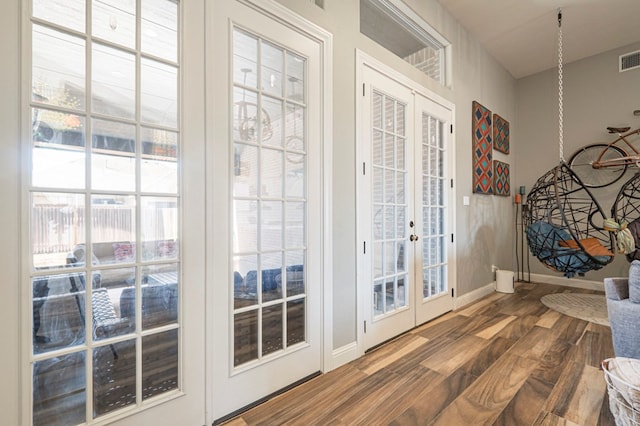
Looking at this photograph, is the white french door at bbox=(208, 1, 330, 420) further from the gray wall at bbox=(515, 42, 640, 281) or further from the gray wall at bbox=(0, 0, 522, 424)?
the gray wall at bbox=(515, 42, 640, 281)

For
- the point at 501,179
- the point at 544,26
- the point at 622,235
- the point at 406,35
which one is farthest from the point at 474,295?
the point at 544,26

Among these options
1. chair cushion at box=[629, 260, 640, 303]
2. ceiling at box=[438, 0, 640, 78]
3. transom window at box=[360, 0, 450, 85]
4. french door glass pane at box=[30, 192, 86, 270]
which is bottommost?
chair cushion at box=[629, 260, 640, 303]

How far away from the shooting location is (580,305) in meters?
3.54

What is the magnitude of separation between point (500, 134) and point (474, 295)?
2.44 metres

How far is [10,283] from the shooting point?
111 cm

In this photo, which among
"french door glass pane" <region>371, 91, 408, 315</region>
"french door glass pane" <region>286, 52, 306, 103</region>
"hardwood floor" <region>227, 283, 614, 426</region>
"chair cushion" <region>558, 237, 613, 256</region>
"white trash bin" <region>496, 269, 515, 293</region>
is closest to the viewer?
"hardwood floor" <region>227, 283, 614, 426</region>

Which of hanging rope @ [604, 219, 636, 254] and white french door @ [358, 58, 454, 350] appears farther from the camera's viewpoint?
hanging rope @ [604, 219, 636, 254]

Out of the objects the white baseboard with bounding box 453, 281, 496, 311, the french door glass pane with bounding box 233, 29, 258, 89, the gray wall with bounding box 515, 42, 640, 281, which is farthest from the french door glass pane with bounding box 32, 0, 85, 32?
the gray wall with bounding box 515, 42, 640, 281

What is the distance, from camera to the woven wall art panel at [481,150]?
384 cm

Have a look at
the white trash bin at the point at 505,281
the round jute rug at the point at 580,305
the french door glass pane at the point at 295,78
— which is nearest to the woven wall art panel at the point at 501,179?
the white trash bin at the point at 505,281

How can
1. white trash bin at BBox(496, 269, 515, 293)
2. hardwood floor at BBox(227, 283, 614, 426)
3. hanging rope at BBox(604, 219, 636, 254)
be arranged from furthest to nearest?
white trash bin at BBox(496, 269, 515, 293) → hanging rope at BBox(604, 219, 636, 254) → hardwood floor at BBox(227, 283, 614, 426)

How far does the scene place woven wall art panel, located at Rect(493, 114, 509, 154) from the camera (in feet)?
14.2

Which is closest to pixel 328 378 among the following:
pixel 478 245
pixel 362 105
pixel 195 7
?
pixel 362 105

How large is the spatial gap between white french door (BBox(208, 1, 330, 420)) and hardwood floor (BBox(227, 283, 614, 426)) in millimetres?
235
